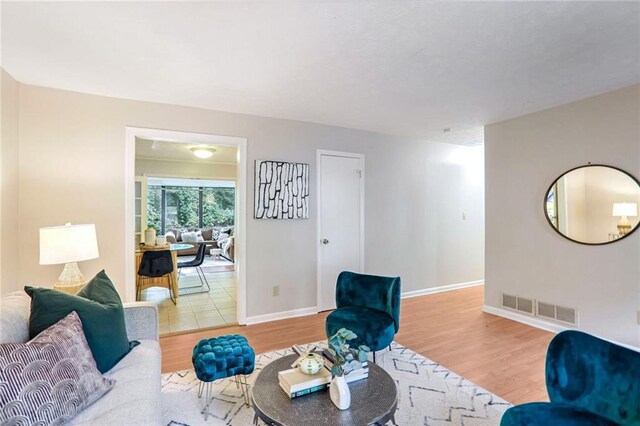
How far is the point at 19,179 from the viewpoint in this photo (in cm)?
278

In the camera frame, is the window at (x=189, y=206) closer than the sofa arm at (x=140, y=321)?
No

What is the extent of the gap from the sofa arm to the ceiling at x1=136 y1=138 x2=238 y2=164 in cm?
337

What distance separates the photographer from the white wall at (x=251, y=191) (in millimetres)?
2861

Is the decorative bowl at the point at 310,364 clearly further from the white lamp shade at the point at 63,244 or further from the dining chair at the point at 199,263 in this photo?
the dining chair at the point at 199,263

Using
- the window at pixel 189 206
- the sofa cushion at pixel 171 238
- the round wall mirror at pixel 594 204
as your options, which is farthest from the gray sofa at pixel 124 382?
the window at pixel 189 206

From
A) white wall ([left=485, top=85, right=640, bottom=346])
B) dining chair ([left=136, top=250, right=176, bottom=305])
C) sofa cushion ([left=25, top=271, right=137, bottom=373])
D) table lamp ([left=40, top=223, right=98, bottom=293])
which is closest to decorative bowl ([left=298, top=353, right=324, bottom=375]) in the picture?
sofa cushion ([left=25, top=271, right=137, bottom=373])

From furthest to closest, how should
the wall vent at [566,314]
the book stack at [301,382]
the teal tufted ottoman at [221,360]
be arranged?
the wall vent at [566,314] → the teal tufted ottoman at [221,360] → the book stack at [301,382]

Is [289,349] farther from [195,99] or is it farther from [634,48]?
[634,48]

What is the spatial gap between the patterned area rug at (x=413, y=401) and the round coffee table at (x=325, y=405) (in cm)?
55

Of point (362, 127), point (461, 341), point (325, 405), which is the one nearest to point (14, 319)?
point (325, 405)

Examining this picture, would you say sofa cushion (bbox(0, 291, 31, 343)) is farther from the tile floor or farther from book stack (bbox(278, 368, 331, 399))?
the tile floor

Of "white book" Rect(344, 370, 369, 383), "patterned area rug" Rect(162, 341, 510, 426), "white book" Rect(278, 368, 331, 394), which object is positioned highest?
"white book" Rect(278, 368, 331, 394)

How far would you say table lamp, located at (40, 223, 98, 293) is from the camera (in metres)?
2.30

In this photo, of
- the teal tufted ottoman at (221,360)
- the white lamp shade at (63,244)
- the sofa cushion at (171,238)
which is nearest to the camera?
the teal tufted ottoman at (221,360)
